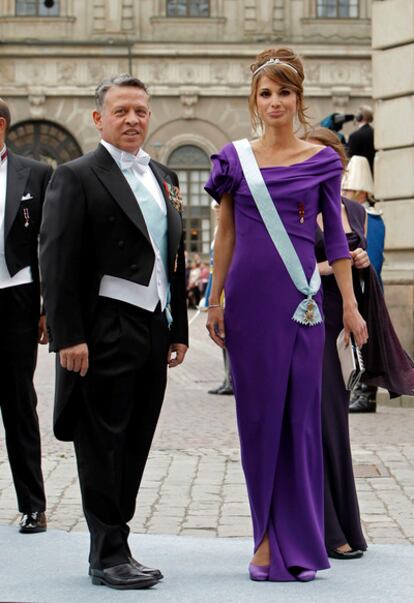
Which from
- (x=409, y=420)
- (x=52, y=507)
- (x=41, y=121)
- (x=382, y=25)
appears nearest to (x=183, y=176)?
(x=41, y=121)

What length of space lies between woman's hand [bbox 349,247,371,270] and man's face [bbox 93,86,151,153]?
1494mm

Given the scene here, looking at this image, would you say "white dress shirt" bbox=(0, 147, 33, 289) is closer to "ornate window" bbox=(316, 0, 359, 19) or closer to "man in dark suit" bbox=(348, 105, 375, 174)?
"man in dark suit" bbox=(348, 105, 375, 174)

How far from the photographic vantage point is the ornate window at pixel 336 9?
47719mm

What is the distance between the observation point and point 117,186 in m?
5.56

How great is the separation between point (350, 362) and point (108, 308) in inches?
48.8

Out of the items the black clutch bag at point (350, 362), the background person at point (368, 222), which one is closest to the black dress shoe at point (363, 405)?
the background person at point (368, 222)

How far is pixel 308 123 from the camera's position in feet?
19.1

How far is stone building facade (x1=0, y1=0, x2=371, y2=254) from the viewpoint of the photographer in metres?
47.0

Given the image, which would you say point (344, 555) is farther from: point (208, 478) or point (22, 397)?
point (208, 478)

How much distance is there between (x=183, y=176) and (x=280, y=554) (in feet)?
139

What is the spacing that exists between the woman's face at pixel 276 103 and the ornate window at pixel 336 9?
1692 inches

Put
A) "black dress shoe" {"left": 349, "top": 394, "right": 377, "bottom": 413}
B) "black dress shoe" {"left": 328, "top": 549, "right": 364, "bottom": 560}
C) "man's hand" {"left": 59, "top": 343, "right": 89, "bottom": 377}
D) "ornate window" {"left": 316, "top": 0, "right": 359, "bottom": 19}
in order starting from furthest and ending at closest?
1. "ornate window" {"left": 316, "top": 0, "right": 359, "bottom": 19}
2. "black dress shoe" {"left": 349, "top": 394, "right": 377, "bottom": 413}
3. "black dress shoe" {"left": 328, "top": 549, "right": 364, "bottom": 560}
4. "man's hand" {"left": 59, "top": 343, "right": 89, "bottom": 377}

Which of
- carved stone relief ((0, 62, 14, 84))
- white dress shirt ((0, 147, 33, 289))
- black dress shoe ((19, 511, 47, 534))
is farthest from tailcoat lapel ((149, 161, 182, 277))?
carved stone relief ((0, 62, 14, 84))

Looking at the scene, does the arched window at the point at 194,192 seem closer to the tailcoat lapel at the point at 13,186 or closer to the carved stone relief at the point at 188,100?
the carved stone relief at the point at 188,100
